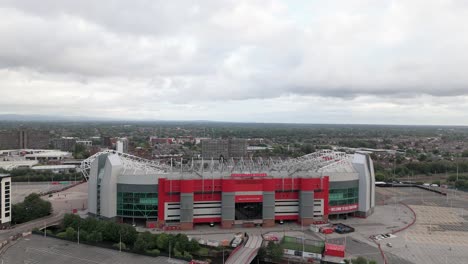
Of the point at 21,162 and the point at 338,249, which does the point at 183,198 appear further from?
the point at 21,162

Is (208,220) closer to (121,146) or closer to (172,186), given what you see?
(172,186)

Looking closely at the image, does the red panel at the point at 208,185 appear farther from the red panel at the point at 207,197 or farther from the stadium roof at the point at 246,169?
the stadium roof at the point at 246,169

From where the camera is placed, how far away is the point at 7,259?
42.5 meters

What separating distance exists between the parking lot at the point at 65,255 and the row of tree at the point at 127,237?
1.20 metres

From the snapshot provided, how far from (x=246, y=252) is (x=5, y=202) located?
36146 mm

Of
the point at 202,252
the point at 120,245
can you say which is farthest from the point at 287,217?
the point at 120,245

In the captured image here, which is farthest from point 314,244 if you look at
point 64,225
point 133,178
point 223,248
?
point 64,225

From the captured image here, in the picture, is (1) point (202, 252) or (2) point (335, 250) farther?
(1) point (202, 252)

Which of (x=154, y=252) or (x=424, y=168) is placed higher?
(x=424, y=168)

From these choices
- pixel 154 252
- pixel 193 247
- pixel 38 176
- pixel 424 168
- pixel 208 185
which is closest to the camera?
pixel 154 252

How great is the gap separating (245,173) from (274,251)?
1617 cm

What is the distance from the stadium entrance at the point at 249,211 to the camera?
2357 inches

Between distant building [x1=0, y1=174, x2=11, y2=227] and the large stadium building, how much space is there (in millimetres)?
11288

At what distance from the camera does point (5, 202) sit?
55094mm
